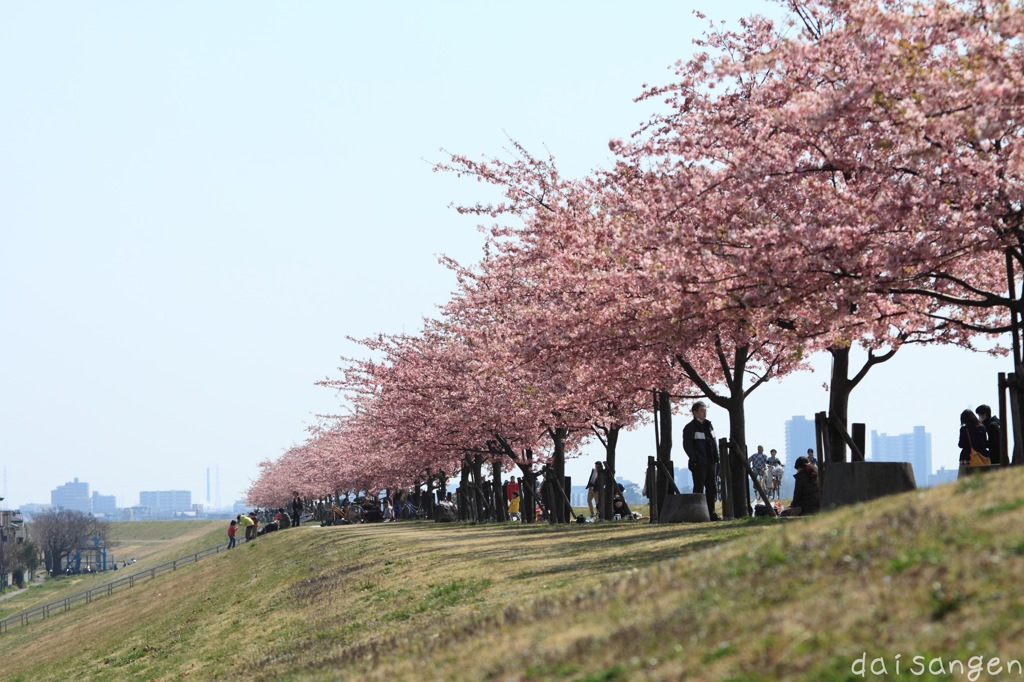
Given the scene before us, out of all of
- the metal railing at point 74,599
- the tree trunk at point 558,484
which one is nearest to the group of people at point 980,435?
the tree trunk at point 558,484

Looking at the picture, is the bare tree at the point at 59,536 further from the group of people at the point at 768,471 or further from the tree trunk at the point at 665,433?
the tree trunk at the point at 665,433

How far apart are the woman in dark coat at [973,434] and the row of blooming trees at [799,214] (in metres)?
1.38

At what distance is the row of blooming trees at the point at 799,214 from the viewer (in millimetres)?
14695

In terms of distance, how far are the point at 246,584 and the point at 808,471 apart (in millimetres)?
18893

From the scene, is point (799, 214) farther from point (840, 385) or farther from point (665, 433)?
point (665, 433)

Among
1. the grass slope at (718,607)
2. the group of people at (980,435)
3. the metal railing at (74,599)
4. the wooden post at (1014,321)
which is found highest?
the wooden post at (1014,321)

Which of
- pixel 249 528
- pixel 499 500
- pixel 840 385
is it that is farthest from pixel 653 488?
pixel 249 528

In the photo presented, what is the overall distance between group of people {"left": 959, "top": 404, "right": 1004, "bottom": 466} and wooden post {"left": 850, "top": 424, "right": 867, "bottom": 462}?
168cm

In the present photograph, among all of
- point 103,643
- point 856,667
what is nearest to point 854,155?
point 856,667

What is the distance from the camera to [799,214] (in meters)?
16.8

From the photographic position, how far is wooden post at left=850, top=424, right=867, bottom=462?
→ 2059 centimetres

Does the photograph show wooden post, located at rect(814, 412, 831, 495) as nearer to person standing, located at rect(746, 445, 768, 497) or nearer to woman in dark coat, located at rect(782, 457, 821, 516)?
woman in dark coat, located at rect(782, 457, 821, 516)

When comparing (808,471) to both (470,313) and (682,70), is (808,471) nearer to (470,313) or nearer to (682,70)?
(682,70)

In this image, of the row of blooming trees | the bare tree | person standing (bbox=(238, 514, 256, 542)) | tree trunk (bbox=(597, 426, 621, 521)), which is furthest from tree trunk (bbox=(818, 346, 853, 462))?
the bare tree
